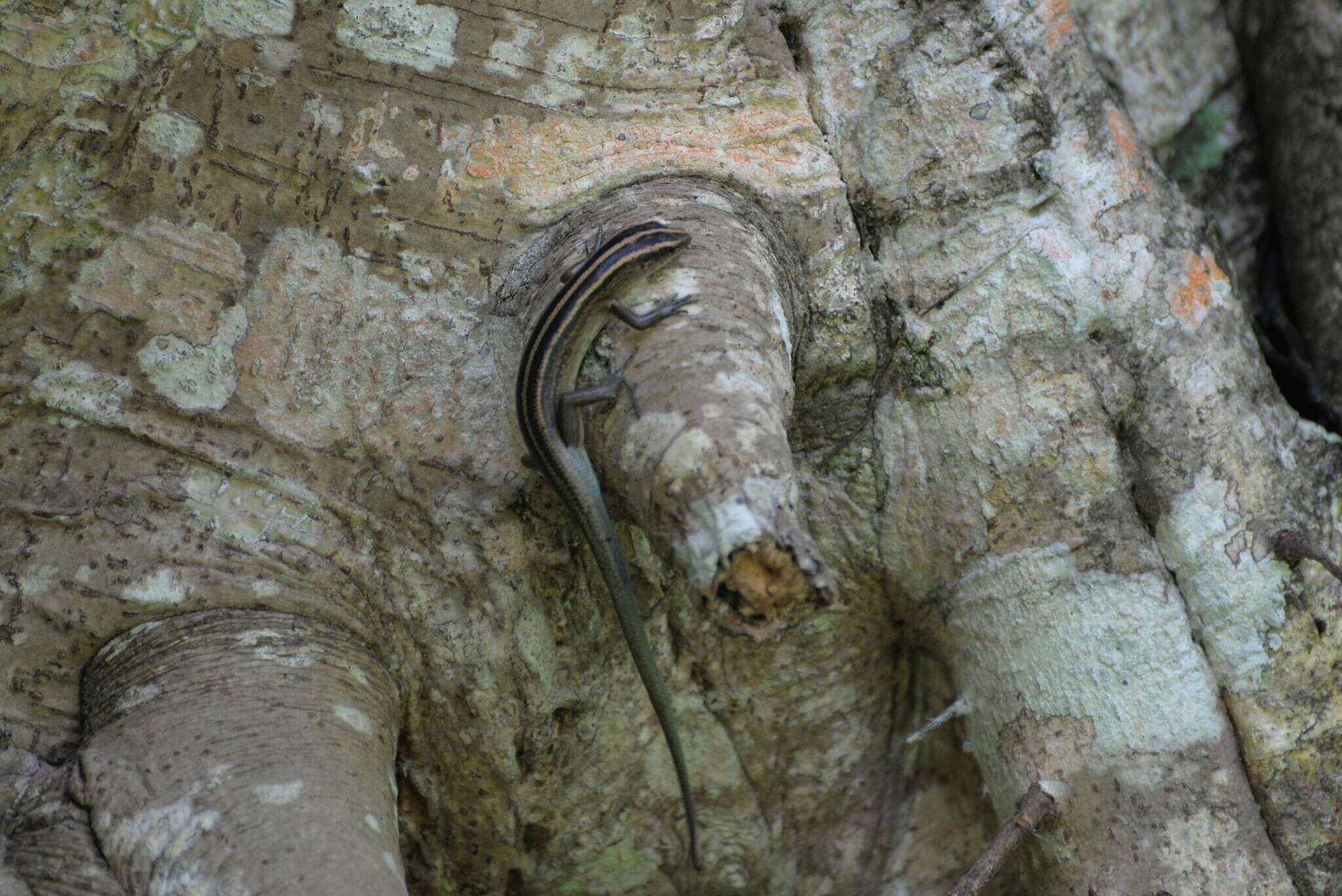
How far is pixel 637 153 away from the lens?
278 centimetres

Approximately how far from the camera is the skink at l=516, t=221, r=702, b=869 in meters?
2.53

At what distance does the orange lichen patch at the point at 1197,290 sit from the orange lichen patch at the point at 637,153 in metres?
0.96

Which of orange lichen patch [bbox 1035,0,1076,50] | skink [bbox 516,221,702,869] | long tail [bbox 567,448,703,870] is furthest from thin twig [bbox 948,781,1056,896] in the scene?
orange lichen patch [bbox 1035,0,1076,50]

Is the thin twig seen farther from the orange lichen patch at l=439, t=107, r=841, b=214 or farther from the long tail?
the orange lichen patch at l=439, t=107, r=841, b=214

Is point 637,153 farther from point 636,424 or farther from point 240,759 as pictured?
point 240,759

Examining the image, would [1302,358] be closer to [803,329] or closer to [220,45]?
[803,329]

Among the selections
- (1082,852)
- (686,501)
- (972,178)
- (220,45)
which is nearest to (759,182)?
(972,178)

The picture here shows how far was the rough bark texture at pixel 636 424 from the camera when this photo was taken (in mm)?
2432

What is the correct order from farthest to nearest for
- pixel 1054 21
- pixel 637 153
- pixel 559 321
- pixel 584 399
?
pixel 1054 21 < pixel 637 153 < pixel 559 321 < pixel 584 399

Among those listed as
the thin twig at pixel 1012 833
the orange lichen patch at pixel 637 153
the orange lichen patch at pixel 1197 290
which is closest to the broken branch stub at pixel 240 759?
the orange lichen patch at pixel 637 153

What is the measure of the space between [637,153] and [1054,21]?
1293mm

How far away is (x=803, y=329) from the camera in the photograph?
2.88 meters

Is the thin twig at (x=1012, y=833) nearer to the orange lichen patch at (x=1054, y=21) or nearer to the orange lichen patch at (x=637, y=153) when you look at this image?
the orange lichen patch at (x=637, y=153)

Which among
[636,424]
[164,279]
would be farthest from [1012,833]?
[164,279]
